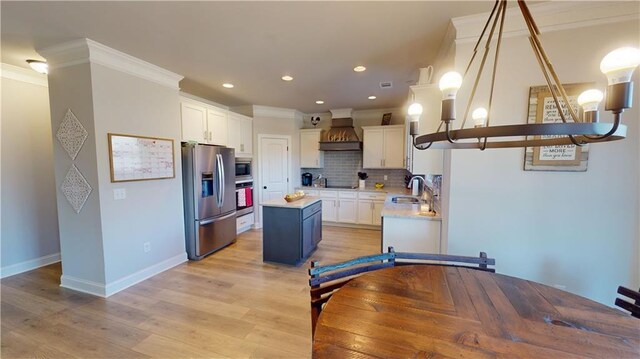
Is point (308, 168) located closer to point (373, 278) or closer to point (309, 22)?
point (309, 22)

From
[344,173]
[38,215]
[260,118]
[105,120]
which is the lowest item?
[38,215]

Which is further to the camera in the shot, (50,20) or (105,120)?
(105,120)

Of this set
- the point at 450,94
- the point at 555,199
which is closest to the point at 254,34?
the point at 450,94

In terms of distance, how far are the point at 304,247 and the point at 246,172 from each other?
222cm

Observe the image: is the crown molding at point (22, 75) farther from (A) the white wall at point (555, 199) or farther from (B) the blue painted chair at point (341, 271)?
(A) the white wall at point (555, 199)

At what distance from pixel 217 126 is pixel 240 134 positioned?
1.94 feet

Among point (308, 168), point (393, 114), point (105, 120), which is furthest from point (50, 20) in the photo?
point (393, 114)

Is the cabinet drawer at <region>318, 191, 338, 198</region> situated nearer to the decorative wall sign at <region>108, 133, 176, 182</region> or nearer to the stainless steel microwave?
the stainless steel microwave

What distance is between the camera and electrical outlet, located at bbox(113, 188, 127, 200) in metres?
2.60

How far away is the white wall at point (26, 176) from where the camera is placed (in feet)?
9.79

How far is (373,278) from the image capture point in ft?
4.49

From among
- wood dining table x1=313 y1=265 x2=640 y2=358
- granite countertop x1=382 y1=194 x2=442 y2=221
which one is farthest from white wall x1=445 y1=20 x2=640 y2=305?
wood dining table x1=313 y1=265 x2=640 y2=358

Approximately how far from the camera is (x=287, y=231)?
328 centimetres

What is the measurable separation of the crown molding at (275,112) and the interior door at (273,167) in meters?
0.50
